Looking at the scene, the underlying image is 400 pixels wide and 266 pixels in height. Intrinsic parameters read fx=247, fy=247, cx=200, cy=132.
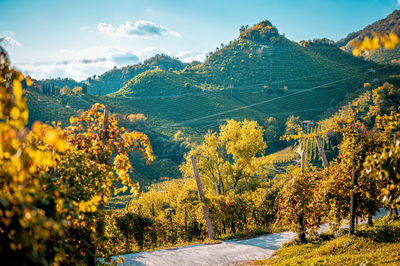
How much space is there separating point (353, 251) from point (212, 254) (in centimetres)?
421

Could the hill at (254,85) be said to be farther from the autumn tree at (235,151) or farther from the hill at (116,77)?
the hill at (116,77)

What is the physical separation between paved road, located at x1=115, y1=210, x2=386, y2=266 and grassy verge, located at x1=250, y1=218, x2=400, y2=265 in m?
1.01

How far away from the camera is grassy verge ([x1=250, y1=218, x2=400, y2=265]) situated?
4.94m

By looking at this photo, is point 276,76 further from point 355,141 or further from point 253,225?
point 355,141

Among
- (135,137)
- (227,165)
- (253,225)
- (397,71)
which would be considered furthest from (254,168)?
(397,71)

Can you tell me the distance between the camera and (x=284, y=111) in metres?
70.2

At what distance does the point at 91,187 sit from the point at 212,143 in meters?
14.3

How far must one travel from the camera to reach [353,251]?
5812 mm

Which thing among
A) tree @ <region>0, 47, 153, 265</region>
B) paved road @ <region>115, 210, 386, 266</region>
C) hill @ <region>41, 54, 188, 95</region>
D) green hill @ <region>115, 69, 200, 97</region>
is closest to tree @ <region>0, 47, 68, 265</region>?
tree @ <region>0, 47, 153, 265</region>

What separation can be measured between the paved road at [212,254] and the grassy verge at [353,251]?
1.01 meters

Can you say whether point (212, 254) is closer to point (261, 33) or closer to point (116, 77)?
point (261, 33)

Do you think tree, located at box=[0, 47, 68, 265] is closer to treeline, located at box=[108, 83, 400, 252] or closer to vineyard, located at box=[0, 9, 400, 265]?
vineyard, located at box=[0, 9, 400, 265]

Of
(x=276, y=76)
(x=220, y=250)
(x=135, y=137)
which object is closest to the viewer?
(x=135, y=137)

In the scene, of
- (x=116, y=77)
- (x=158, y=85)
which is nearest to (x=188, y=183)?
(x=158, y=85)
